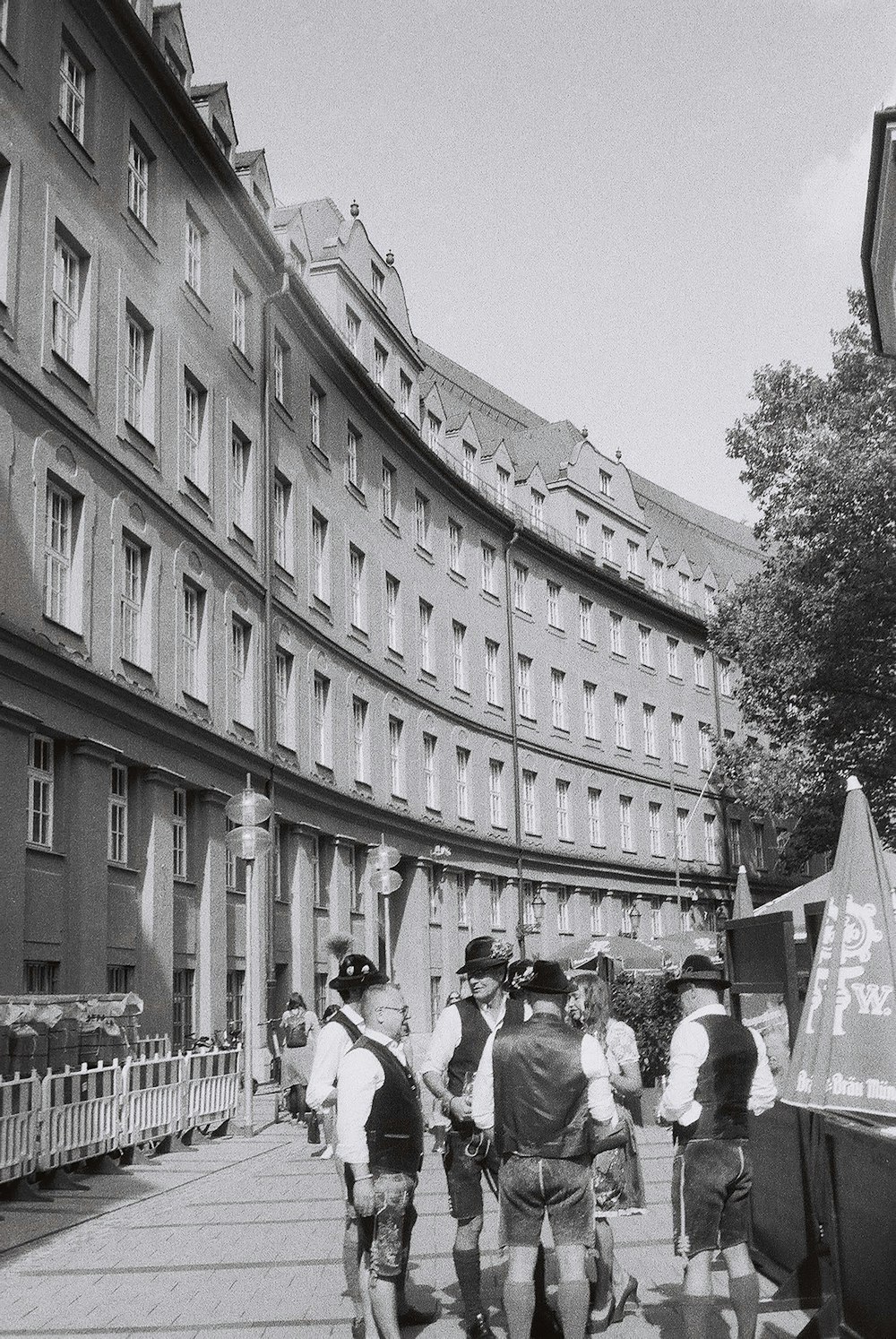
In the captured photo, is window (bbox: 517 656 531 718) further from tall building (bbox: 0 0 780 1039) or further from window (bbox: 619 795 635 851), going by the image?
window (bbox: 619 795 635 851)

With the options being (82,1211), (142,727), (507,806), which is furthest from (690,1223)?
Answer: (507,806)

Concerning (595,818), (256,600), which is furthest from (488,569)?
(256,600)

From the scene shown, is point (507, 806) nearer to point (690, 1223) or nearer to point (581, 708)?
point (581, 708)

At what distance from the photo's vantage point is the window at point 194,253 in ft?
88.5

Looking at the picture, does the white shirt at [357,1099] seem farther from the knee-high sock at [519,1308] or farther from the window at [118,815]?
the window at [118,815]

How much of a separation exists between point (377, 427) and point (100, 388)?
1599cm

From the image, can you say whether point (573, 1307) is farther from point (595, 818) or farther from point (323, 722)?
point (595, 818)

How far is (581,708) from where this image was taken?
49.9 metres

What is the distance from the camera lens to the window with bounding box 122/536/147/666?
75.2 feet

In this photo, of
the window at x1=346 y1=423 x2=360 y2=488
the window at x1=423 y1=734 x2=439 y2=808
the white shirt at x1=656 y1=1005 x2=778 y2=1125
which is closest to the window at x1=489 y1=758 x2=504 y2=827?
the window at x1=423 y1=734 x2=439 y2=808

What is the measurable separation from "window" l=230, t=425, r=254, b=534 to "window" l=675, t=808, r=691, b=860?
29.6m

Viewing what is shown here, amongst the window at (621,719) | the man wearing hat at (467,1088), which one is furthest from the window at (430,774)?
the man wearing hat at (467,1088)

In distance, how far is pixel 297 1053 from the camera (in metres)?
19.7

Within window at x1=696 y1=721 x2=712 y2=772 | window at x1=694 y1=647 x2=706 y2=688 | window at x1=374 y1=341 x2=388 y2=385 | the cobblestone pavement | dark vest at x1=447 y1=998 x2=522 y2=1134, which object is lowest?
the cobblestone pavement
